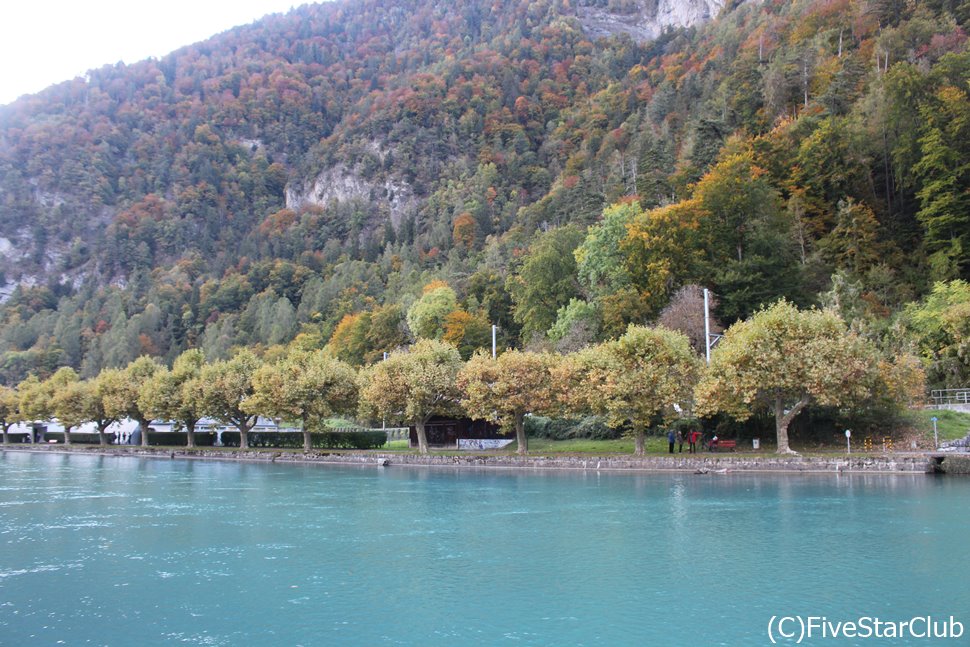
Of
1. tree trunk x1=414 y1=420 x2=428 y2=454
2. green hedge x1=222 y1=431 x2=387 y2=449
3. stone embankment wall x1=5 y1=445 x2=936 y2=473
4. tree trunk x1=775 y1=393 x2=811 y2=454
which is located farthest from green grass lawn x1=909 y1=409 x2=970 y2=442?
green hedge x1=222 y1=431 x2=387 y2=449

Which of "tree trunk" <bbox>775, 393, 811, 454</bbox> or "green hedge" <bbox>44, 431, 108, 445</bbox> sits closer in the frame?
"tree trunk" <bbox>775, 393, 811, 454</bbox>

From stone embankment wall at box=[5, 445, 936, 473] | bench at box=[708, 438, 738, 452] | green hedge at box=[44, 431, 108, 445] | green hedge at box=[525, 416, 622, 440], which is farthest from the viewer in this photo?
green hedge at box=[44, 431, 108, 445]

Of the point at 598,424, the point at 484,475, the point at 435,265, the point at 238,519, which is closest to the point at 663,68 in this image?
the point at 435,265

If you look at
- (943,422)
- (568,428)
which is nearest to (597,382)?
(568,428)

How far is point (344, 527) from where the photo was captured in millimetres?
31234

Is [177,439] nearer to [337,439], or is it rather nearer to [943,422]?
[337,439]

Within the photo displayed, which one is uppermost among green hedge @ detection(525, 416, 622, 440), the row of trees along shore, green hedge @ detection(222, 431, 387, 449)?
the row of trees along shore

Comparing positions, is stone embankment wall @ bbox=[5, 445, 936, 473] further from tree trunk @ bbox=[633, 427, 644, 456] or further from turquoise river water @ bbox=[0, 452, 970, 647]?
turquoise river water @ bbox=[0, 452, 970, 647]

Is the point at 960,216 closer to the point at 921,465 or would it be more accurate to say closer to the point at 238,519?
the point at 921,465

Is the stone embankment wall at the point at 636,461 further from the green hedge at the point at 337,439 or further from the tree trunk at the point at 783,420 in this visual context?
the green hedge at the point at 337,439

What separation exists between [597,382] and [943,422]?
23.1 m

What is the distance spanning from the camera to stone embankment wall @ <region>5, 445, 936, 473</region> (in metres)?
42.8

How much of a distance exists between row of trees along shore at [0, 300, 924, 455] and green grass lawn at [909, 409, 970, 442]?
1.88m

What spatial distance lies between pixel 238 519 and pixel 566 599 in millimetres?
20164
